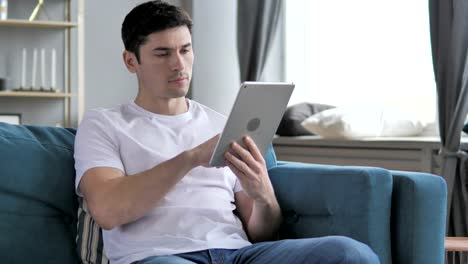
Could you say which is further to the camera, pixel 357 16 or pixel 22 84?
pixel 22 84

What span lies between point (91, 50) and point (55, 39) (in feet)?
0.74

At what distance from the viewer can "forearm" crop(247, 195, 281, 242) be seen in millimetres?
2004

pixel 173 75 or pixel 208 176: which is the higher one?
pixel 173 75

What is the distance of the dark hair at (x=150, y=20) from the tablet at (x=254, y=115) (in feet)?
1.21

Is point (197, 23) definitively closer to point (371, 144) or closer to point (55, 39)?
point (55, 39)

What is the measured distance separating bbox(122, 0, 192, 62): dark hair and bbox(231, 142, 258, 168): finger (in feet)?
1.34

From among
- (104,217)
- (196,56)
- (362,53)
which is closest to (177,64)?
(104,217)

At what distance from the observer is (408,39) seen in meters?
4.18

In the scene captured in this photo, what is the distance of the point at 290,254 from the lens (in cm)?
183

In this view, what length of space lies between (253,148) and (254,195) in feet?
0.53

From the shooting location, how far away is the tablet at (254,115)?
1.76 meters

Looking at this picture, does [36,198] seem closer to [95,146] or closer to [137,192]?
[95,146]

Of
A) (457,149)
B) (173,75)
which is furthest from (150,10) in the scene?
(457,149)

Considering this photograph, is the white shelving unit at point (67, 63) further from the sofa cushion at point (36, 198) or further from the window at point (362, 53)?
the sofa cushion at point (36, 198)
